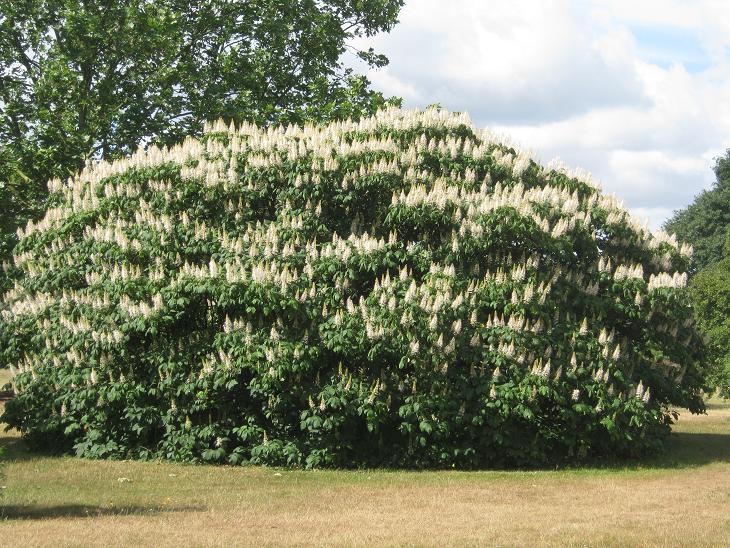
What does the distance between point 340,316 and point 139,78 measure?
545 inches

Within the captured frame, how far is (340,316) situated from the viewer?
16.1 metres

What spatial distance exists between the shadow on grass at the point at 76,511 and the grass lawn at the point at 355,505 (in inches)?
0.5

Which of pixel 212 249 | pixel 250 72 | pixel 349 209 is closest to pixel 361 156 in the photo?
pixel 349 209

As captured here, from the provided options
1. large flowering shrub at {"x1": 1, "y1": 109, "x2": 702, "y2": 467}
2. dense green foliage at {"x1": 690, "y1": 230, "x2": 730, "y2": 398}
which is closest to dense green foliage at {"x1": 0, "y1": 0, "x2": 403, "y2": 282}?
large flowering shrub at {"x1": 1, "y1": 109, "x2": 702, "y2": 467}

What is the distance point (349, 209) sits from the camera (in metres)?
18.3

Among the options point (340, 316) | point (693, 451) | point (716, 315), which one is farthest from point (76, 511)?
point (716, 315)

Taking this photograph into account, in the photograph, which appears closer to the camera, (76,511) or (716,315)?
(76,511)

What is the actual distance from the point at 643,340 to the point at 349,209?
5956 millimetres

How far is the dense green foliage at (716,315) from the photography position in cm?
3581

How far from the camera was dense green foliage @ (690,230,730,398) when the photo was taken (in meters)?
35.8

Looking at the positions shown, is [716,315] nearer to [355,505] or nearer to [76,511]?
[355,505]

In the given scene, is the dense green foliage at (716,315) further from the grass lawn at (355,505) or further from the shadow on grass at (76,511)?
the shadow on grass at (76,511)

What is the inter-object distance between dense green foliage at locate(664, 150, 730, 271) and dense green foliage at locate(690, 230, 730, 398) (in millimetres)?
21964

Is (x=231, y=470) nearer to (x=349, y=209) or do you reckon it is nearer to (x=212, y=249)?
(x=212, y=249)
